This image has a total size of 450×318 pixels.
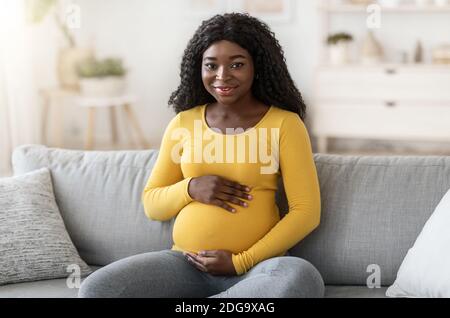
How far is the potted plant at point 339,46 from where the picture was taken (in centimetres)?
480

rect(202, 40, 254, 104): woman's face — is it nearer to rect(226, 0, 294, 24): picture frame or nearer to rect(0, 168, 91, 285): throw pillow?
rect(0, 168, 91, 285): throw pillow

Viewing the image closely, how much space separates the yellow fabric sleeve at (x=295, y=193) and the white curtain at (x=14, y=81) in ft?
9.79

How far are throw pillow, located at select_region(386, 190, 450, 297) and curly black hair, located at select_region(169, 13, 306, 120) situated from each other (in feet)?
1.42

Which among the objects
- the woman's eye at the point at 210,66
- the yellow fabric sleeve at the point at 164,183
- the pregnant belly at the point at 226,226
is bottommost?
the pregnant belly at the point at 226,226

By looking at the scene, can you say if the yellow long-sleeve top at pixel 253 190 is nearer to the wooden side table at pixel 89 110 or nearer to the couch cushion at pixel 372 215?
the couch cushion at pixel 372 215

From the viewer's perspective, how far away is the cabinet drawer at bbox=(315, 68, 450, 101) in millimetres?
4605

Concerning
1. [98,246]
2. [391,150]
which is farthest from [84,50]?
[98,246]

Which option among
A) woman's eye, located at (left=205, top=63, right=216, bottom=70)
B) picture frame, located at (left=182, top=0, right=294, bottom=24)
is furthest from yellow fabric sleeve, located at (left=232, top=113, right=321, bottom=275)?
picture frame, located at (left=182, top=0, right=294, bottom=24)

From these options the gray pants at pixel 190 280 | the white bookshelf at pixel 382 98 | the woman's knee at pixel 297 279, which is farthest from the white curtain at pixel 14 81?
the woman's knee at pixel 297 279

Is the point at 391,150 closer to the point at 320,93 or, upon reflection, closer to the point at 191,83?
the point at 320,93

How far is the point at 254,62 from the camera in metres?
1.80

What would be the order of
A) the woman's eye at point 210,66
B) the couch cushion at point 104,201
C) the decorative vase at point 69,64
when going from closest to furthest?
1. the woman's eye at point 210,66
2. the couch cushion at point 104,201
3. the decorative vase at point 69,64

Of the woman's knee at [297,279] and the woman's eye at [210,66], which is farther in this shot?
the woman's eye at [210,66]

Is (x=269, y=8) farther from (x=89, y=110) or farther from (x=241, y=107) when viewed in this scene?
(x=241, y=107)
